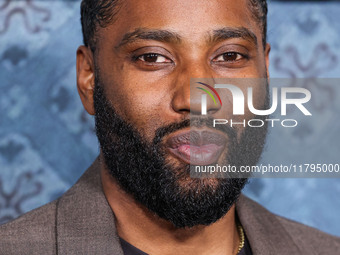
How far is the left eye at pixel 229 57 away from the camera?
242 centimetres

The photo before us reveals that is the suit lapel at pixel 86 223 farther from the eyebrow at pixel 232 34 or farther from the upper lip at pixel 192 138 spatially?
the eyebrow at pixel 232 34

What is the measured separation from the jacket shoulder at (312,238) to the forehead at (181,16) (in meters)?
0.91

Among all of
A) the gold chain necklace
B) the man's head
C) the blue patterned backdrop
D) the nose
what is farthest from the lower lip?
the blue patterned backdrop

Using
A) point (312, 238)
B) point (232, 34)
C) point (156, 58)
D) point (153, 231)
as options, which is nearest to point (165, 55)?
point (156, 58)

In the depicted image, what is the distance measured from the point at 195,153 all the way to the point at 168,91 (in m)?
0.23

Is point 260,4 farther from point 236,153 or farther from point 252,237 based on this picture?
point 252,237

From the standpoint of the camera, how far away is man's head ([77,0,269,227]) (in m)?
2.31

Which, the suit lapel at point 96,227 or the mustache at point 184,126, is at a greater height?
the mustache at point 184,126

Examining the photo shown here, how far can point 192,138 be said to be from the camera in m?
2.28

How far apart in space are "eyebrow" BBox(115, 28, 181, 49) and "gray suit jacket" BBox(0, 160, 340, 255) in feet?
1.69

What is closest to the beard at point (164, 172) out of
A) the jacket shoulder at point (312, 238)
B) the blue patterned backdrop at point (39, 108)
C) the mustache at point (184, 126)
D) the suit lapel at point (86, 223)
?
the mustache at point (184, 126)

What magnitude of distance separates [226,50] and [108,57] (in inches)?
17.0

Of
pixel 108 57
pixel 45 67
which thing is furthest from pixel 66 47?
pixel 108 57

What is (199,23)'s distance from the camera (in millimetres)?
2344
